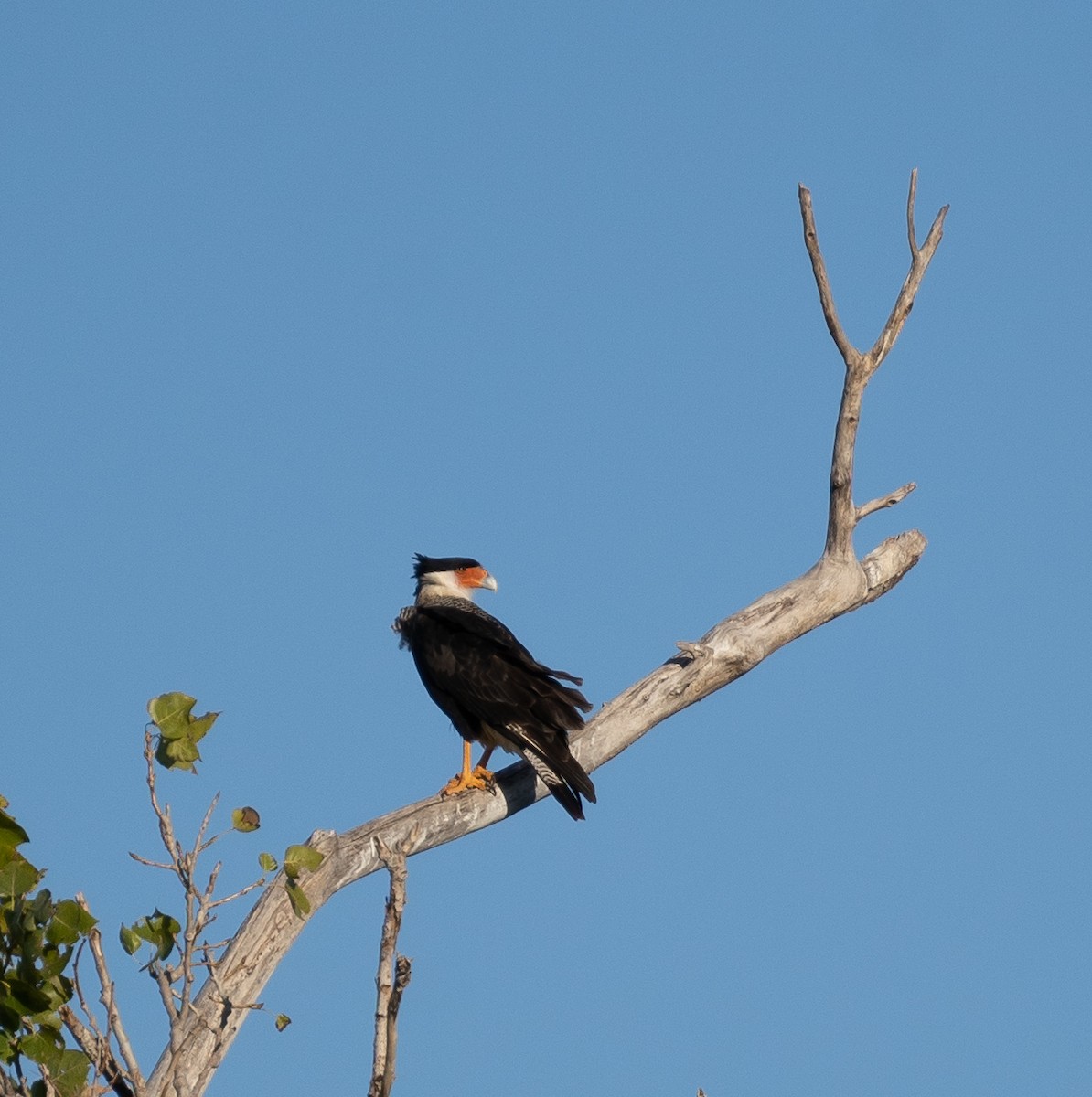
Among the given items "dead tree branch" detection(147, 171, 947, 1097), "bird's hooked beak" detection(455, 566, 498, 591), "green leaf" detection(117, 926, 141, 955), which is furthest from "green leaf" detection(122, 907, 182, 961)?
"bird's hooked beak" detection(455, 566, 498, 591)

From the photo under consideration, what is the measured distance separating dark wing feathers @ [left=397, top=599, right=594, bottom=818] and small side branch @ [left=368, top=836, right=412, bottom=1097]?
9.17 ft

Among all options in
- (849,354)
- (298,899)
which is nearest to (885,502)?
(849,354)

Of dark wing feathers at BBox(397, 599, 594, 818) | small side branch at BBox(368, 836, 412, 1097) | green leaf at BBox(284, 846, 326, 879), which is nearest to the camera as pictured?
small side branch at BBox(368, 836, 412, 1097)

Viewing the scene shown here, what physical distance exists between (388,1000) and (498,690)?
3.46 m

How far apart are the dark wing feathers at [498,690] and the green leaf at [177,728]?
2365 mm

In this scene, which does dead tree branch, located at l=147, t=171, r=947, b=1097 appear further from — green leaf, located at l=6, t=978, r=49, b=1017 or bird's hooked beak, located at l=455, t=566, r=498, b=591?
bird's hooked beak, located at l=455, t=566, r=498, b=591

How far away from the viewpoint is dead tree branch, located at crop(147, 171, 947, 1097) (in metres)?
5.44

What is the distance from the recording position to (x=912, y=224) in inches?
255

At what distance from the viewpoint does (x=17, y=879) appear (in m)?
3.39

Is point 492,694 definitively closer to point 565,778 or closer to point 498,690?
point 498,690

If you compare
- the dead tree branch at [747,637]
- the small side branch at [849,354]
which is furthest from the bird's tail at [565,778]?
the small side branch at [849,354]

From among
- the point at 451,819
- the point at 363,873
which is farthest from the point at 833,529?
the point at 363,873

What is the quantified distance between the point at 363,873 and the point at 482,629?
5.59 ft

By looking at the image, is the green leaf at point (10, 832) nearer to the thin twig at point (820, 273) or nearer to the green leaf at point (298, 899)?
the green leaf at point (298, 899)
